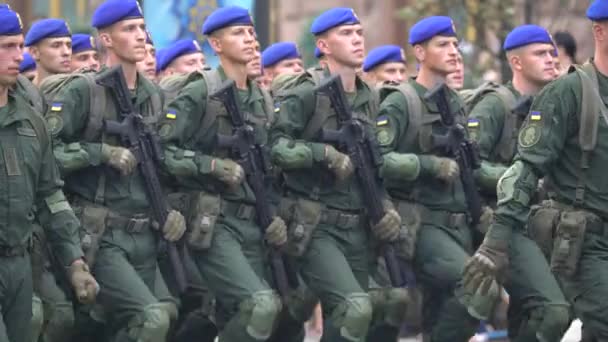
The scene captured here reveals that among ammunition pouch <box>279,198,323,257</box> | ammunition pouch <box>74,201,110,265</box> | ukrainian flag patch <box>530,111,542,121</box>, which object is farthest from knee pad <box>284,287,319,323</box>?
ukrainian flag patch <box>530,111,542,121</box>

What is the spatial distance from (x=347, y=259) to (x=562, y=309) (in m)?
1.41

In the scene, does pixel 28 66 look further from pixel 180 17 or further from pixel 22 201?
pixel 22 201

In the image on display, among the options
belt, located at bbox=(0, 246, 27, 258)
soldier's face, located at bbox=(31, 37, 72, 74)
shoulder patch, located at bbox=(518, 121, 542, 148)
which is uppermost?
shoulder patch, located at bbox=(518, 121, 542, 148)

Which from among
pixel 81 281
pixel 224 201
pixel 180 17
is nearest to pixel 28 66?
pixel 224 201

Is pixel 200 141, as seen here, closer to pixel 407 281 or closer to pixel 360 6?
pixel 407 281

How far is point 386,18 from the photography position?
30266mm

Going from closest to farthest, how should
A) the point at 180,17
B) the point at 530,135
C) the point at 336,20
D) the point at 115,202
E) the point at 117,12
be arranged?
the point at 530,135
the point at 115,202
the point at 117,12
the point at 336,20
the point at 180,17

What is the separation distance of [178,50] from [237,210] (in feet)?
9.37

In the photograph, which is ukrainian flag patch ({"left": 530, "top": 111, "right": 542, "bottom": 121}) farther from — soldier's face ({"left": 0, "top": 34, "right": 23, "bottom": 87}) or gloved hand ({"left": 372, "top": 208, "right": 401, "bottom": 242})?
gloved hand ({"left": 372, "top": 208, "right": 401, "bottom": 242})

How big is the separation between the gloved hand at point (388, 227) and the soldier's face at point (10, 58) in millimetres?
3558

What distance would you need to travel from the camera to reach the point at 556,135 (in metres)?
10.6

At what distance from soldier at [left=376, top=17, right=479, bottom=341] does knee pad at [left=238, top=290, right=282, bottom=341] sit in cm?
136

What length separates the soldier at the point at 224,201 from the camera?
12625 mm

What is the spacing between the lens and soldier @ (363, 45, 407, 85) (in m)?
15.8
